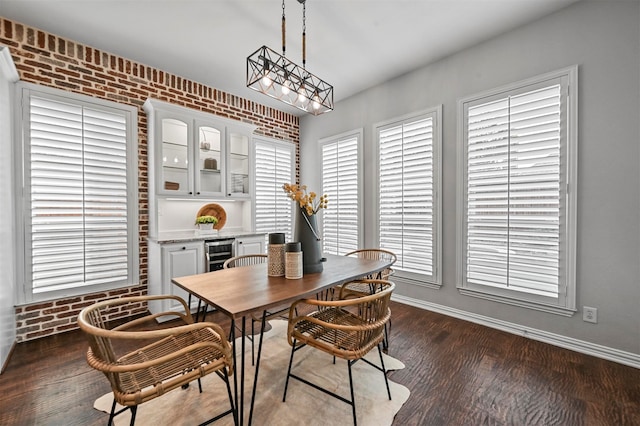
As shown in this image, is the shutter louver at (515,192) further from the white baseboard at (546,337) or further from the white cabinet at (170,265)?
the white cabinet at (170,265)

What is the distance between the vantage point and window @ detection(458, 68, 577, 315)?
8.21ft

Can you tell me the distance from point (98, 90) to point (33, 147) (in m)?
0.86

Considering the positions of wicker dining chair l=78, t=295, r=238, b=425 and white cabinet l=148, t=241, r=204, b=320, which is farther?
white cabinet l=148, t=241, r=204, b=320

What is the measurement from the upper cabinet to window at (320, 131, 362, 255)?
4.13ft

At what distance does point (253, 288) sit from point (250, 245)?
2.28m

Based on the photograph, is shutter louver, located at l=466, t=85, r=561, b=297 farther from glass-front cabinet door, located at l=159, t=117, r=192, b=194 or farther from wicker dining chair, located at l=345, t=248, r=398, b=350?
glass-front cabinet door, located at l=159, t=117, r=192, b=194

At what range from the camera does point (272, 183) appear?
4.73 metres

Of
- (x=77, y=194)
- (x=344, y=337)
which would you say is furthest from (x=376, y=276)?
(x=77, y=194)

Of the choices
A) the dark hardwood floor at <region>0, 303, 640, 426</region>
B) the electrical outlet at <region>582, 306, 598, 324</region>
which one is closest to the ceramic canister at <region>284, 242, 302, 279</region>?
the dark hardwood floor at <region>0, 303, 640, 426</region>

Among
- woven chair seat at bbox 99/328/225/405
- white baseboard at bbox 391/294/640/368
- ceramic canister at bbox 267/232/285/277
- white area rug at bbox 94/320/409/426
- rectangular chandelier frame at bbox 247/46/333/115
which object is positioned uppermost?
rectangular chandelier frame at bbox 247/46/333/115

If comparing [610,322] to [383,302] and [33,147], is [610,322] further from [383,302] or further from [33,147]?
[33,147]

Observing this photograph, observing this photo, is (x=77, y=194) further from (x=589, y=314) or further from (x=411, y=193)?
(x=589, y=314)

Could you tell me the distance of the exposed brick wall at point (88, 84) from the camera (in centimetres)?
270

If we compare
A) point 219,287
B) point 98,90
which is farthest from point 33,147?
point 219,287
